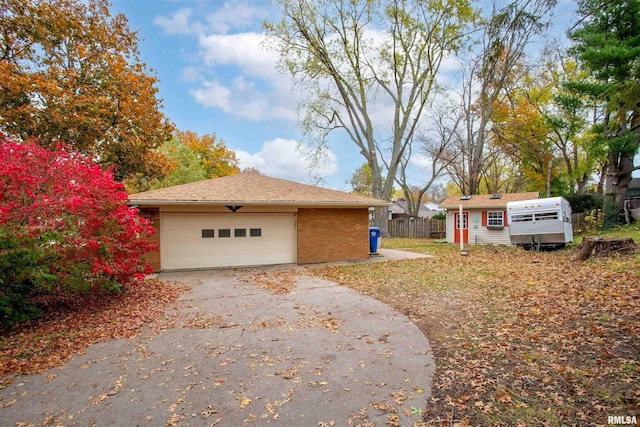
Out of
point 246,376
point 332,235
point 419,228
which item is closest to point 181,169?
point 332,235

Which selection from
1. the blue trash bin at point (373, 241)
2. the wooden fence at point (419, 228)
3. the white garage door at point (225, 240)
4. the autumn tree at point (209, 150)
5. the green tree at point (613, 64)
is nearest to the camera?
the white garage door at point (225, 240)

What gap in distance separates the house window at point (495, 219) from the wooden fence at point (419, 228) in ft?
14.5

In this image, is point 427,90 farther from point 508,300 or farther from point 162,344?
point 162,344

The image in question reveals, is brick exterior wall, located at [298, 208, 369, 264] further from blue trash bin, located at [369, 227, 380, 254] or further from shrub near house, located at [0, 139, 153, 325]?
shrub near house, located at [0, 139, 153, 325]

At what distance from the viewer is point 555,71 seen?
73.8 feet

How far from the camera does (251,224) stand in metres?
11.1

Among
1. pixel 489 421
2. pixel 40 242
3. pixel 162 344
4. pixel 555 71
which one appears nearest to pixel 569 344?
pixel 489 421

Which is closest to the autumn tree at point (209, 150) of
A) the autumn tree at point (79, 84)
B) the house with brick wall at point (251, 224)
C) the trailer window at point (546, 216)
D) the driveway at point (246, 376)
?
the autumn tree at point (79, 84)

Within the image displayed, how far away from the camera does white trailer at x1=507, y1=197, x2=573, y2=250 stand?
41.7ft

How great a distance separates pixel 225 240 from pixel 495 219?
14.2 metres

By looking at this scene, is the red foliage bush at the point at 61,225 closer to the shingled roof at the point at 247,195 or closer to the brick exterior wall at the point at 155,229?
the shingled roof at the point at 247,195

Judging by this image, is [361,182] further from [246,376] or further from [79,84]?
[246,376]

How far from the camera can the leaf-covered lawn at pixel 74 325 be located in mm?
4074

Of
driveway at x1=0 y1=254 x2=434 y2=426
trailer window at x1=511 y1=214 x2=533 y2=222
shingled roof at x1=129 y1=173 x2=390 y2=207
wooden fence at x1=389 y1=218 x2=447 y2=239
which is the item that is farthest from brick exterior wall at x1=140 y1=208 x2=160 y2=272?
wooden fence at x1=389 y1=218 x2=447 y2=239
